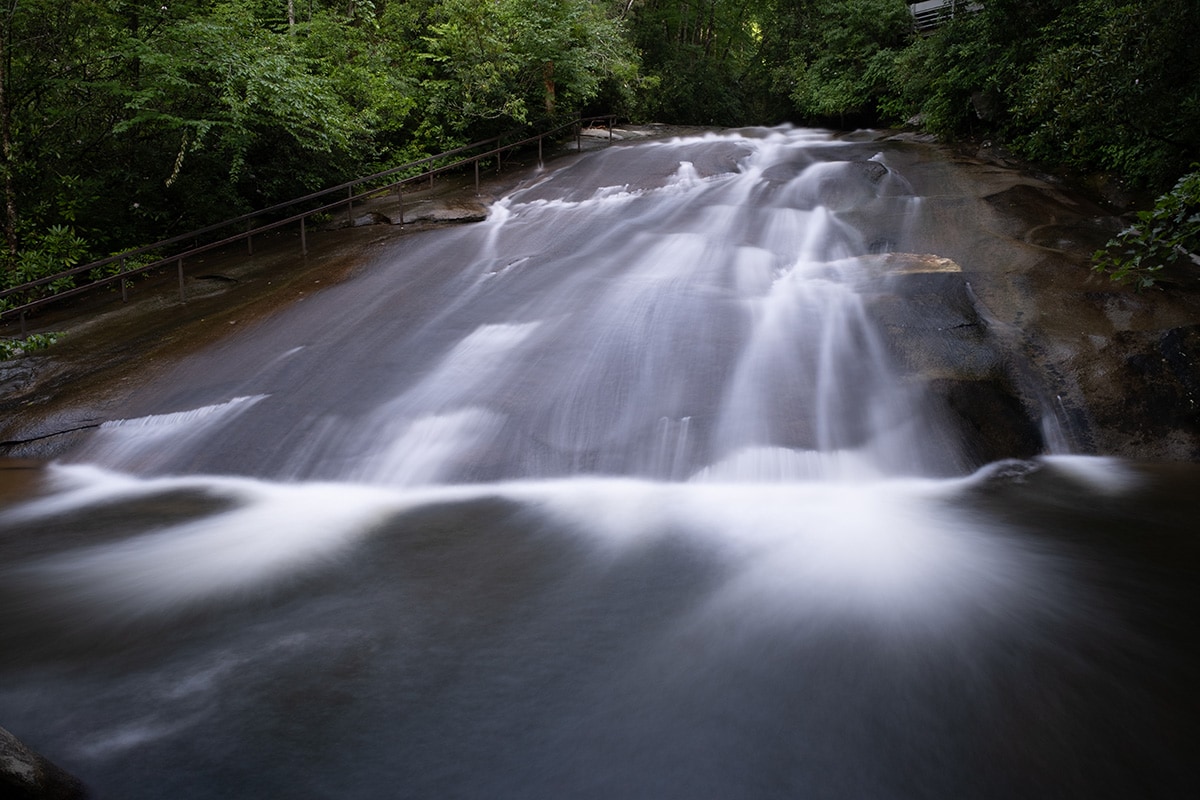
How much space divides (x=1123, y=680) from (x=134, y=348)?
347 inches

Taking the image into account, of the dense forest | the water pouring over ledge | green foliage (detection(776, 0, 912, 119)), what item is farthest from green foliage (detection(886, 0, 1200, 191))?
green foliage (detection(776, 0, 912, 119))

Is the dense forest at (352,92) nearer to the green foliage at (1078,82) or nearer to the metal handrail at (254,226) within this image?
the green foliage at (1078,82)

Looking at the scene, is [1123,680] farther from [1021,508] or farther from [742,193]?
[742,193]

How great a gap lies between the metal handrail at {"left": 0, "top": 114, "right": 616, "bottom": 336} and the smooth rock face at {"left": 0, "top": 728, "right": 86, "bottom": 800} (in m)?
6.63

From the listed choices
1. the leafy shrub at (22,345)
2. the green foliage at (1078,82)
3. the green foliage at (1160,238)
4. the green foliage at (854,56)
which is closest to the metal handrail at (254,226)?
the leafy shrub at (22,345)

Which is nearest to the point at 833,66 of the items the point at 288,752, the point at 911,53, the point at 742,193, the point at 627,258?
the point at 911,53

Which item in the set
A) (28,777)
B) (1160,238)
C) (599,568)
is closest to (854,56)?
(1160,238)

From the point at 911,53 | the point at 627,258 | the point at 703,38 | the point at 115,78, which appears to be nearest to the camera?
the point at 627,258

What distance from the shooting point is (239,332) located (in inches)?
313

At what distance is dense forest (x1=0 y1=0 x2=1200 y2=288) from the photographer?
842cm

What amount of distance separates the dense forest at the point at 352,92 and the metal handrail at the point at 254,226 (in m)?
0.54

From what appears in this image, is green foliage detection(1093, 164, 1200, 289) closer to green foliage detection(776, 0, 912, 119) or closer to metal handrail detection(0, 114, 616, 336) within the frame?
metal handrail detection(0, 114, 616, 336)

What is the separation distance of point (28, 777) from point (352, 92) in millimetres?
14060

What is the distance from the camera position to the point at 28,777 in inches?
92.7
